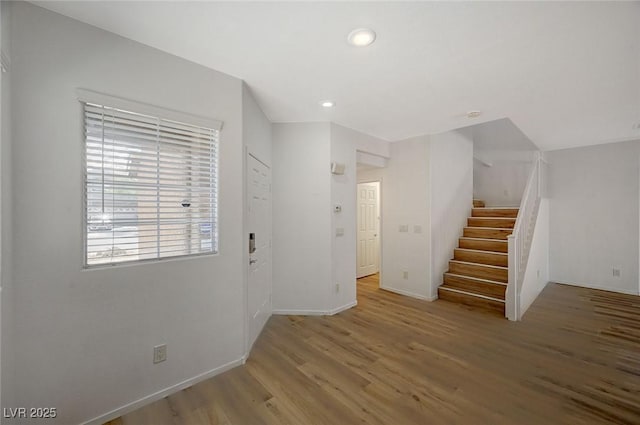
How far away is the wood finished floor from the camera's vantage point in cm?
178

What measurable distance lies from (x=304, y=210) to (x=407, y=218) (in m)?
1.91

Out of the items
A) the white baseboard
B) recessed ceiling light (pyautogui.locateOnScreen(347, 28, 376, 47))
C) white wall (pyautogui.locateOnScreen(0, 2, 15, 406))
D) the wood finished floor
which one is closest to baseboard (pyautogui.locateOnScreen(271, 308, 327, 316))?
the white baseboard

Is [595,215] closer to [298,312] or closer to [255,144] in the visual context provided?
[298,312]

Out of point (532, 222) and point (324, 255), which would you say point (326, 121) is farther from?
point (532, 222)

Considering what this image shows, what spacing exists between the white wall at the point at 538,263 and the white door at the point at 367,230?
2758 mm

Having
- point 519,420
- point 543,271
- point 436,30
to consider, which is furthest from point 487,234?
point 436,30

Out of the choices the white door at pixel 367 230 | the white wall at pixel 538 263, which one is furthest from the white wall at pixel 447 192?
the white door at pixel 367 230

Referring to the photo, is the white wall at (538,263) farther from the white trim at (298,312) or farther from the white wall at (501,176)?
the white trim at (298,312)

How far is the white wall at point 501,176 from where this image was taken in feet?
19.9

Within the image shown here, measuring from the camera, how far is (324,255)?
11.3 ft

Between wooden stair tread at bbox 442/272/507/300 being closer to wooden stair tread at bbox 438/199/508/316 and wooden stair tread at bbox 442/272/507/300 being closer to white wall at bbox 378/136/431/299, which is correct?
wooden stair tread at bbox 438/199/508/316

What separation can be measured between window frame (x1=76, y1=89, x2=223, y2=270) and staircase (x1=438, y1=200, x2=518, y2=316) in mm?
3713

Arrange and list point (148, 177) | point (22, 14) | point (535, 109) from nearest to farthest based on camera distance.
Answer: point (22, 14) → point (148, 177) → point (535, 109)

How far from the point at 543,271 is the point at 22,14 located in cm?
723
